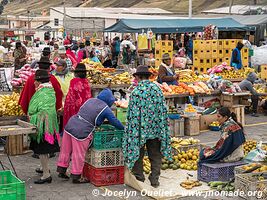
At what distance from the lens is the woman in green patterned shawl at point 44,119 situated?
851cm

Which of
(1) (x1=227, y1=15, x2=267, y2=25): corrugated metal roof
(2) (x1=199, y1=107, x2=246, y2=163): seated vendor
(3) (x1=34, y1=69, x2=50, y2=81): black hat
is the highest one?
(1) (x1=227, y1=15, x2=267, y2=25): corrugated metal roof

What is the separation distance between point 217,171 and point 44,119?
275 centimetres

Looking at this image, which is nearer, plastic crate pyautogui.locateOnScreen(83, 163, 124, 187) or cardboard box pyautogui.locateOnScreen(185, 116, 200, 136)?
plastic crate pyautogui.locateOnScreen(83, 163, 124, 187)

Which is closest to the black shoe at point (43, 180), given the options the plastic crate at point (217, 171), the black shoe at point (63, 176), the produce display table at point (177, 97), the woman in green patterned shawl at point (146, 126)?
the black shoe at point (63, 176)

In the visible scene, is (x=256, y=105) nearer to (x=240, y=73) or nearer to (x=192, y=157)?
(x=240, y=73)

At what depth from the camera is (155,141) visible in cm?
829

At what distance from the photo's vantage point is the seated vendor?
873 cm

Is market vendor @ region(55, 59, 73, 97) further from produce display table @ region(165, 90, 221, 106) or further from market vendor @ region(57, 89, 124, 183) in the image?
produce display table @ region(165, 90, 221, 106)

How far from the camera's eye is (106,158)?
8477 mm

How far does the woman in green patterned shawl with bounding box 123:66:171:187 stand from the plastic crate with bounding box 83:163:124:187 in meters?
0.41

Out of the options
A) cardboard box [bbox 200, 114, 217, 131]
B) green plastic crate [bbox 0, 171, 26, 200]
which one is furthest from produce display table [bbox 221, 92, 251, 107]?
green plastic crate [bbox 0, 171, 26, 200]

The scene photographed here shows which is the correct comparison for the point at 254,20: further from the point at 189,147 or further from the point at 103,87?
the point at 189,147

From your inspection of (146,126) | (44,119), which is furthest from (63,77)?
(146,126)

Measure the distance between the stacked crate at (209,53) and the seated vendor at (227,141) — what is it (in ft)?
36.2
